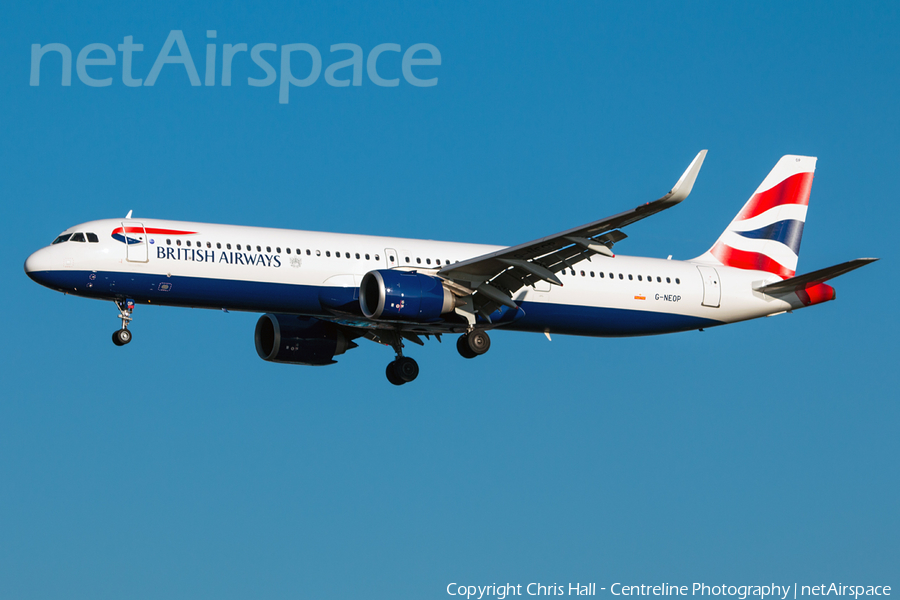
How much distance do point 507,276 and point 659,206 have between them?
8909 millimetres

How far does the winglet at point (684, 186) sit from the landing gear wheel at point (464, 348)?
1144 centimetres

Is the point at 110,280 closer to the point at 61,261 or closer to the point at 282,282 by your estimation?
the point at 61,261

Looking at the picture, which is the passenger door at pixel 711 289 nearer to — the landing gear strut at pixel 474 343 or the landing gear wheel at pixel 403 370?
the landing gear strut at pixel 474 343

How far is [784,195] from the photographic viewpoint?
51344 mm

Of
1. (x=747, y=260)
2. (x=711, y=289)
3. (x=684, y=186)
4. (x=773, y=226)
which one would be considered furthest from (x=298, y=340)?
(x=773, y=226)

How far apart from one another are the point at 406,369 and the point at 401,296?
682 centimetres

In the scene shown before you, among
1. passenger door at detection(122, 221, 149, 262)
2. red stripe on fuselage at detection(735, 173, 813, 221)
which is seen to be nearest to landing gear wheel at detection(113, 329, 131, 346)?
passenger door at detection(122, 221, 149, 262)

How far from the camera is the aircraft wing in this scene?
120ft

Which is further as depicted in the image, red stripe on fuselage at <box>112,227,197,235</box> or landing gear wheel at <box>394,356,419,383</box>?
landing gear wheel at <box>394,356,419,383</box>

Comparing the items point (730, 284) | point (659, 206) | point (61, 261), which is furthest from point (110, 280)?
point (730, 284)

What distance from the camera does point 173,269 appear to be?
39125 mm

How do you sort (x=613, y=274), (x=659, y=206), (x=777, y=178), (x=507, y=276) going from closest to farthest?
1. (x=659, y=206)
2. (x=507, y=276)
3. (x=613, y=274)
4. (x=777, y=178)

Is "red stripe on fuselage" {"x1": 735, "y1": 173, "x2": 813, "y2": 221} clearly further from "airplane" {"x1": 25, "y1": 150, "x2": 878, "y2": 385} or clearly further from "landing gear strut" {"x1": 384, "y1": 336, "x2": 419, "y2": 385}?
"landing gear strut" {"x1": 384, "y1": 336, "x2": 419, "y2": 385}

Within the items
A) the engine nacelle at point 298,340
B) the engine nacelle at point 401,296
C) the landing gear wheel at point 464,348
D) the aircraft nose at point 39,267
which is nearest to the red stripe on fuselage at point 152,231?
the aircraft nose at point 39,267
